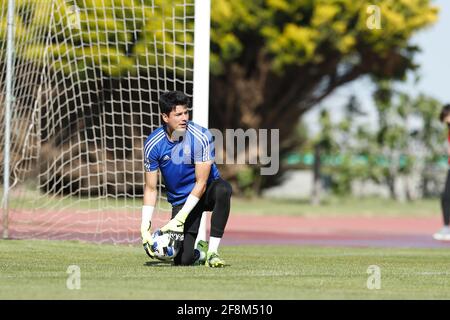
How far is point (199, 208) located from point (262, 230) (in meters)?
9.13

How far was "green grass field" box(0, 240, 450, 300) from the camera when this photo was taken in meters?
8.34

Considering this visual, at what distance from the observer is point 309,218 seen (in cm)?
2480

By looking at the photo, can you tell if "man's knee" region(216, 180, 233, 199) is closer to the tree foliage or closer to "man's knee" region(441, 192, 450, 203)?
"man's knee" region(441, 192, 450, 203)

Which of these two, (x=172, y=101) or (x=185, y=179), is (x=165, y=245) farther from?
(x=172, y=101)

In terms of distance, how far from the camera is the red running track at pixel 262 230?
1602 cm

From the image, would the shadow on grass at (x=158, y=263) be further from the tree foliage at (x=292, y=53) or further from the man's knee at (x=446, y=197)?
the tree foliage at (x=292, y=53)

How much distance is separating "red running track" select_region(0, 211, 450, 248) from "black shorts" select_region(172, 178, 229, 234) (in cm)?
373

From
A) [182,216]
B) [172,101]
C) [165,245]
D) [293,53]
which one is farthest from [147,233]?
[293,53]

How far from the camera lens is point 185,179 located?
10883mm

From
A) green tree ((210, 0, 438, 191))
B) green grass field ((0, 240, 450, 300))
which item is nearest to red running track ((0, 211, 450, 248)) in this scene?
green grass field ((0, 240, 450, 300))

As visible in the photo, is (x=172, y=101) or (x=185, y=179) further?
(x=185, y=179)

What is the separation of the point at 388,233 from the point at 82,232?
6.16 m
